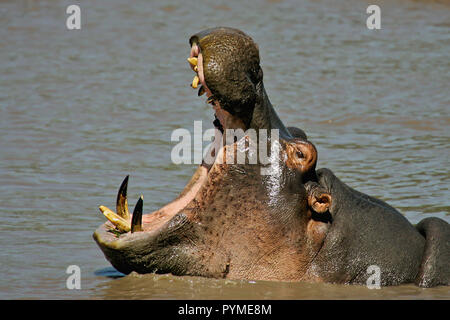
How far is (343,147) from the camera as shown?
8898mm

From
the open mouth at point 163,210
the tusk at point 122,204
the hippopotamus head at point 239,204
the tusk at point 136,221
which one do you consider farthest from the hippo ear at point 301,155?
the tusk at point 122,204

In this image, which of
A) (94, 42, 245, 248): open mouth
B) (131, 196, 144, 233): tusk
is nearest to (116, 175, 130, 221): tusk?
(94, 42, 245, 248): open mouth

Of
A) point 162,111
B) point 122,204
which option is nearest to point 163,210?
point 122,204

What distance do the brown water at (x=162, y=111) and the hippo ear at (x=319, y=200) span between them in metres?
0.42

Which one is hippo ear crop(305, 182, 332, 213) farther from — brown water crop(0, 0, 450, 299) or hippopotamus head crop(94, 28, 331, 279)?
brown water crop(0, 0, 450, 299)

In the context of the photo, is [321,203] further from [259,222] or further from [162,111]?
[162,111]

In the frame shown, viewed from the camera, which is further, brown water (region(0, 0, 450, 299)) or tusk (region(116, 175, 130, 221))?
brown water (region(0, 0, 450, 299))

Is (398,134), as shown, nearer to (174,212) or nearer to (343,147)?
(343,147)

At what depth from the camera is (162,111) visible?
403 inches

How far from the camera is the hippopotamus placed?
172 inches

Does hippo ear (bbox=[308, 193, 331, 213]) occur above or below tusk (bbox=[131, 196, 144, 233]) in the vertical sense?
above

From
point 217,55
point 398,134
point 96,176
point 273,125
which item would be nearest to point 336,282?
point 273,125

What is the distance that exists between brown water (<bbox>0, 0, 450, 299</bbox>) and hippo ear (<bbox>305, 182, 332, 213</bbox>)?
1.39ft

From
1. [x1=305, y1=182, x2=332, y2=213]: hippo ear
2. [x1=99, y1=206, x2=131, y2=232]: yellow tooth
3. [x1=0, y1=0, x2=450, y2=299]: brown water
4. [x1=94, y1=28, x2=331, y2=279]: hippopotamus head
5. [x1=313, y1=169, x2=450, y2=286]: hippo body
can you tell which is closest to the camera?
[x1=94, y1=28, x2=331, y2=279]: hippopotamus head
